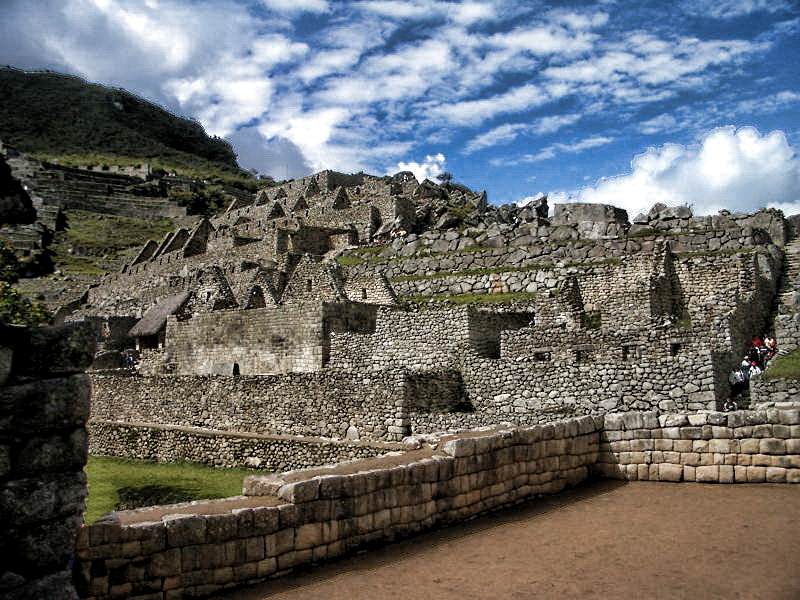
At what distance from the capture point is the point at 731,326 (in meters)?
15.6

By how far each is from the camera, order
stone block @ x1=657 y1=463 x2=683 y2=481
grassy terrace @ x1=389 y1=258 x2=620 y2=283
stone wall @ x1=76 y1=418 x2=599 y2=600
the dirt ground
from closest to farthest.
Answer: stone wall @ x1=76 y1=418 x2=599 y2=600, the dirt ground, stone block @ x1=657 y1=463 x2=683 y2=481, grassy terrace @ x1=389 y1=258 x2=620 y2=283

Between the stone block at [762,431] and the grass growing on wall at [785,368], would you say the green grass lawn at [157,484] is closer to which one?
the stone block at [762,431]

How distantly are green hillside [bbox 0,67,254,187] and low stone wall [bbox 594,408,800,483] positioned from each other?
105420 millimetres

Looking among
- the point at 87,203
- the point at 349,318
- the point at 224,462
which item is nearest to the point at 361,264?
the point at 349,318

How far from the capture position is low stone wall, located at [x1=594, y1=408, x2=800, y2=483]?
925 cm

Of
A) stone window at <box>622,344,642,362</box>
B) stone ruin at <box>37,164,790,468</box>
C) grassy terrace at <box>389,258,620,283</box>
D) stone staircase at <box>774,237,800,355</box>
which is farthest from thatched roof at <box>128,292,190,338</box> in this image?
stone staircase at <box>774,237,800,355</box>

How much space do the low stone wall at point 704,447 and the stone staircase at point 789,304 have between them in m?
7.44

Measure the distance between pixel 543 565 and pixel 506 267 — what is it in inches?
783

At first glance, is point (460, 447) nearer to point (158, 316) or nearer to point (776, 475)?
point (776, 475)

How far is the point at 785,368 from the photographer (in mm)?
13906

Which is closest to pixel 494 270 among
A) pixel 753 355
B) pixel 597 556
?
pixel 753 355

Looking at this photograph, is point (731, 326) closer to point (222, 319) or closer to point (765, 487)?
point (765, 487)

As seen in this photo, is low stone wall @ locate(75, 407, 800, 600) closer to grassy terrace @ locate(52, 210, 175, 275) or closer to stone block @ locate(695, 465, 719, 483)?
stone block @ locate(695, 465, 719, 483)

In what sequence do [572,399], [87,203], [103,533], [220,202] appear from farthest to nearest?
[220,202] < [87,203] < [572,399] < [103,533]
